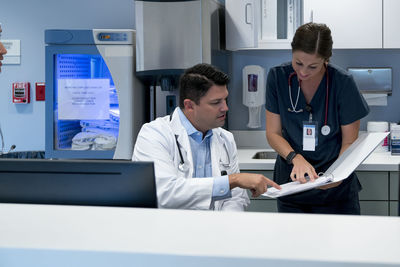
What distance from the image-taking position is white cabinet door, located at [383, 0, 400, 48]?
2.75m

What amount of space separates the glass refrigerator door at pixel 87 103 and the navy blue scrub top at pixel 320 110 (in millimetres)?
1116

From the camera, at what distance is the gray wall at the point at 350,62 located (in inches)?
122

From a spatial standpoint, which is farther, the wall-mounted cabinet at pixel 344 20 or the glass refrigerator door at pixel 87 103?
the glass refrigerator door at pixel 87 103

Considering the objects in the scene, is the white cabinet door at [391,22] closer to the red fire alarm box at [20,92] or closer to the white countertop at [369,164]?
the white countertop at [369,164]

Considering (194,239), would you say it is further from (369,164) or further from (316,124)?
(369,164)

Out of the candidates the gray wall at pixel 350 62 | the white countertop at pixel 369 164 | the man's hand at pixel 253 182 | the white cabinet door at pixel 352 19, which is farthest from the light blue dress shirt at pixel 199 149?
the gray wall at pixel 350 62

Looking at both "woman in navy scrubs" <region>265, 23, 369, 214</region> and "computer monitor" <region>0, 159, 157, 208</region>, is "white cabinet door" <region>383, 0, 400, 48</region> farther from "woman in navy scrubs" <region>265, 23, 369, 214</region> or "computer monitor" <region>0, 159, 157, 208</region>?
"computer monitor" <region>0, 159, 157, 208</region>

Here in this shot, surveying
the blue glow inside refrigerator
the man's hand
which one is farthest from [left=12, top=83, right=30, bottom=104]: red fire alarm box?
the man's hand

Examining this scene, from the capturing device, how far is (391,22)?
9.04 feet

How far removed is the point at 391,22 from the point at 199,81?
4.95ft

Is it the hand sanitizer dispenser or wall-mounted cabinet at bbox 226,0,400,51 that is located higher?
wall-mounted cabinet at bbox 226,0,400,51

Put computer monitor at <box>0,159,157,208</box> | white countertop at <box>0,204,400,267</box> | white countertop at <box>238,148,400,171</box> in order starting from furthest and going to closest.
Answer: white countertop at <box>238,148,400,171</box> < computer monitor at <box>0,159,157,208</box> < white countertop at <box>0,204,400,267</box>

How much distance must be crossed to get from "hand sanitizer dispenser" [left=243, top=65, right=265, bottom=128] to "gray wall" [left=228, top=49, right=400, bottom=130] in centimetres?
7

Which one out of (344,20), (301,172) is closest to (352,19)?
(344,20)
